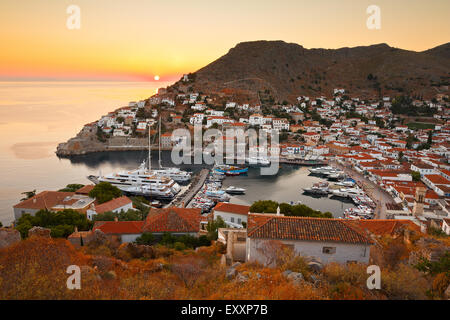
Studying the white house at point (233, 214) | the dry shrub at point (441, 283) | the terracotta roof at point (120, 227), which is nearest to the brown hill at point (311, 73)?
the white house at point (233, 214)

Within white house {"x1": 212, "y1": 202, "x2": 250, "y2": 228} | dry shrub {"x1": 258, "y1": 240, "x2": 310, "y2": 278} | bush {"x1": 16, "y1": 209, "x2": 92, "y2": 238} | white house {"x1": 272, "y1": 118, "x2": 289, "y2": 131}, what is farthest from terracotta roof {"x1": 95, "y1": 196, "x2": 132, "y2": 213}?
white house {"x1": 272, "y1": 118, "x2": 289, "y2": 131}

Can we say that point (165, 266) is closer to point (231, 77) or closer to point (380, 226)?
point (380, 226)

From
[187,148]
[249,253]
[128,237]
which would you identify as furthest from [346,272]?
[187,148]

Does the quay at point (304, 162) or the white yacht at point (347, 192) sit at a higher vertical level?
the quay at point (304, 162)

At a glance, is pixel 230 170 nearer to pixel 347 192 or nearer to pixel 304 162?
pixel 304 162

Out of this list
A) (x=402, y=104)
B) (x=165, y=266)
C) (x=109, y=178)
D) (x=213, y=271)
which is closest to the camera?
(x=213, y=271)

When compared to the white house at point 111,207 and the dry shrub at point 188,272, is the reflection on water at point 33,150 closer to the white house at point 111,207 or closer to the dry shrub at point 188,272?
the white house at point 111,207
